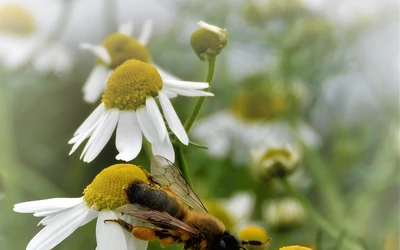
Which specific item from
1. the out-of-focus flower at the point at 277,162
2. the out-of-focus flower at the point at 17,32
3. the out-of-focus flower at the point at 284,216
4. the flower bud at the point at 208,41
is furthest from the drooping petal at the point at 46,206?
the out-of-focus flower at the point at 17,32

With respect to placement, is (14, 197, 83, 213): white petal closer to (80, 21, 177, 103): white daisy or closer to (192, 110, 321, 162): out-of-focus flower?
(80, 21, 177, 103): white daisy

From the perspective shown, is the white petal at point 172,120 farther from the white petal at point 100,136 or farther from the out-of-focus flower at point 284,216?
the out-of-focus flower at point 284,216

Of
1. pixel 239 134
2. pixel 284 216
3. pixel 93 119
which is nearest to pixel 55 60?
pixel 239 134

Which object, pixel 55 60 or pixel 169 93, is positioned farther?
pixel 55 60

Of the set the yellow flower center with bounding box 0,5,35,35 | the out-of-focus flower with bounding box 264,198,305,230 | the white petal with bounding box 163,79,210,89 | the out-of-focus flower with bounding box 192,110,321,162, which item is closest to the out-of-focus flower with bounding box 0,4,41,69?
the yellow flower center with bounding box 0,5,35,35

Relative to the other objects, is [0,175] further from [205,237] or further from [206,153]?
[206,153]

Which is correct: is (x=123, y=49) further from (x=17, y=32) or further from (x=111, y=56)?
(x=17, y=32)
